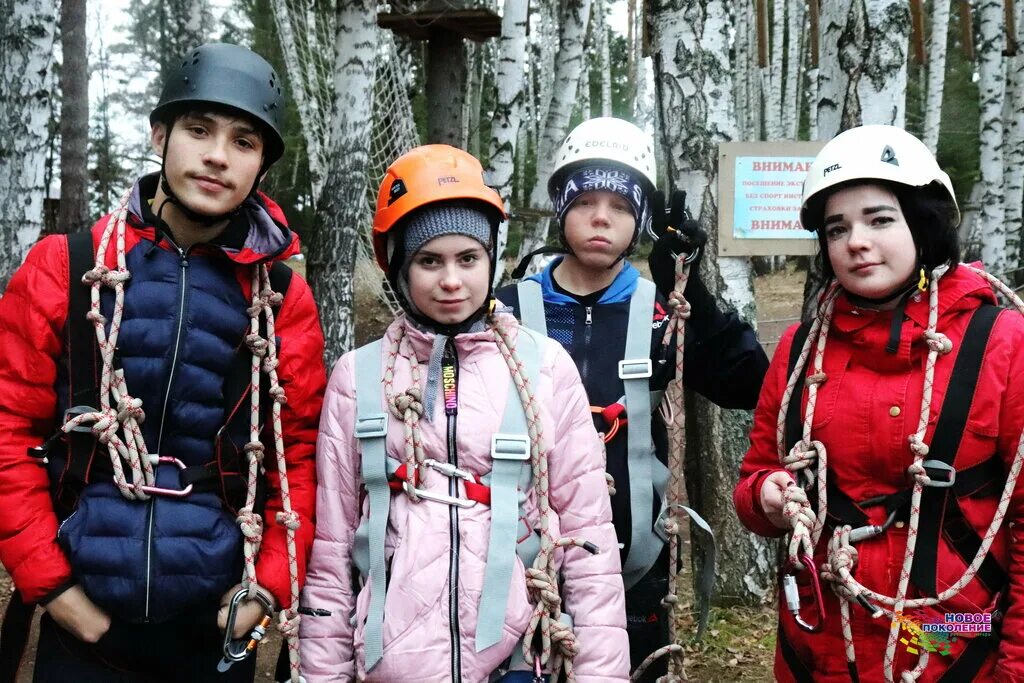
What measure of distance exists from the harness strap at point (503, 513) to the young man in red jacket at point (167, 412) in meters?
0.58

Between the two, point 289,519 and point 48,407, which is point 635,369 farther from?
point 48,407

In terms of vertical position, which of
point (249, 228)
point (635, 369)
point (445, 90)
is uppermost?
point (445, 90)

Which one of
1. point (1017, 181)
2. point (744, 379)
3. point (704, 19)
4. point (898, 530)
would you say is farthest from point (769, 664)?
point (1017, 181)

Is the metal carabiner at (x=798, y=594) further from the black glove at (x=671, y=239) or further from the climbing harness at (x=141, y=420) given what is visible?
the climbing harness at (x=141, y=420)

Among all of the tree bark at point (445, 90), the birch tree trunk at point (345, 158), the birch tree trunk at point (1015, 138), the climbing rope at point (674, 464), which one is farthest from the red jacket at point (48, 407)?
the birch tree trunk at point (1015, 138)

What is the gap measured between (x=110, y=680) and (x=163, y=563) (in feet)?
1.30

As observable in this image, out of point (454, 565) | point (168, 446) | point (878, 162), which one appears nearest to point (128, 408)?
point (168, 446)

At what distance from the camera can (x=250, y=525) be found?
2.42 m

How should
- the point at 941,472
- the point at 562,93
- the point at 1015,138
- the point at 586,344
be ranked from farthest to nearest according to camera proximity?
the point at 1015,138
the point at 562,93
the point at 586,344
the point at 941,472

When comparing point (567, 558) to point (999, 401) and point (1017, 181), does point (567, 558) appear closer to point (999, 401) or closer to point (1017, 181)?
point (999, 401)

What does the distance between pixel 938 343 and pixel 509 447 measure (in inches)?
45.3

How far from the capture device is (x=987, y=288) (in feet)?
7.77

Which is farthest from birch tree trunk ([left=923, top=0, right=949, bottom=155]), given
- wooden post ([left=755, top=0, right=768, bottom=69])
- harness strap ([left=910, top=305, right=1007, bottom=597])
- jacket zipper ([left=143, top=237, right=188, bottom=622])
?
jacket zipper ([left=143, top=237, right=188, bottom=622])

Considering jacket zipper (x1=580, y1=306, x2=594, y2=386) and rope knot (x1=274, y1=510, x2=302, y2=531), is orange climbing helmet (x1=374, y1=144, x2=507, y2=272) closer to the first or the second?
jacket zipper (x1=580, y1=306, x2=594, y2=386)
